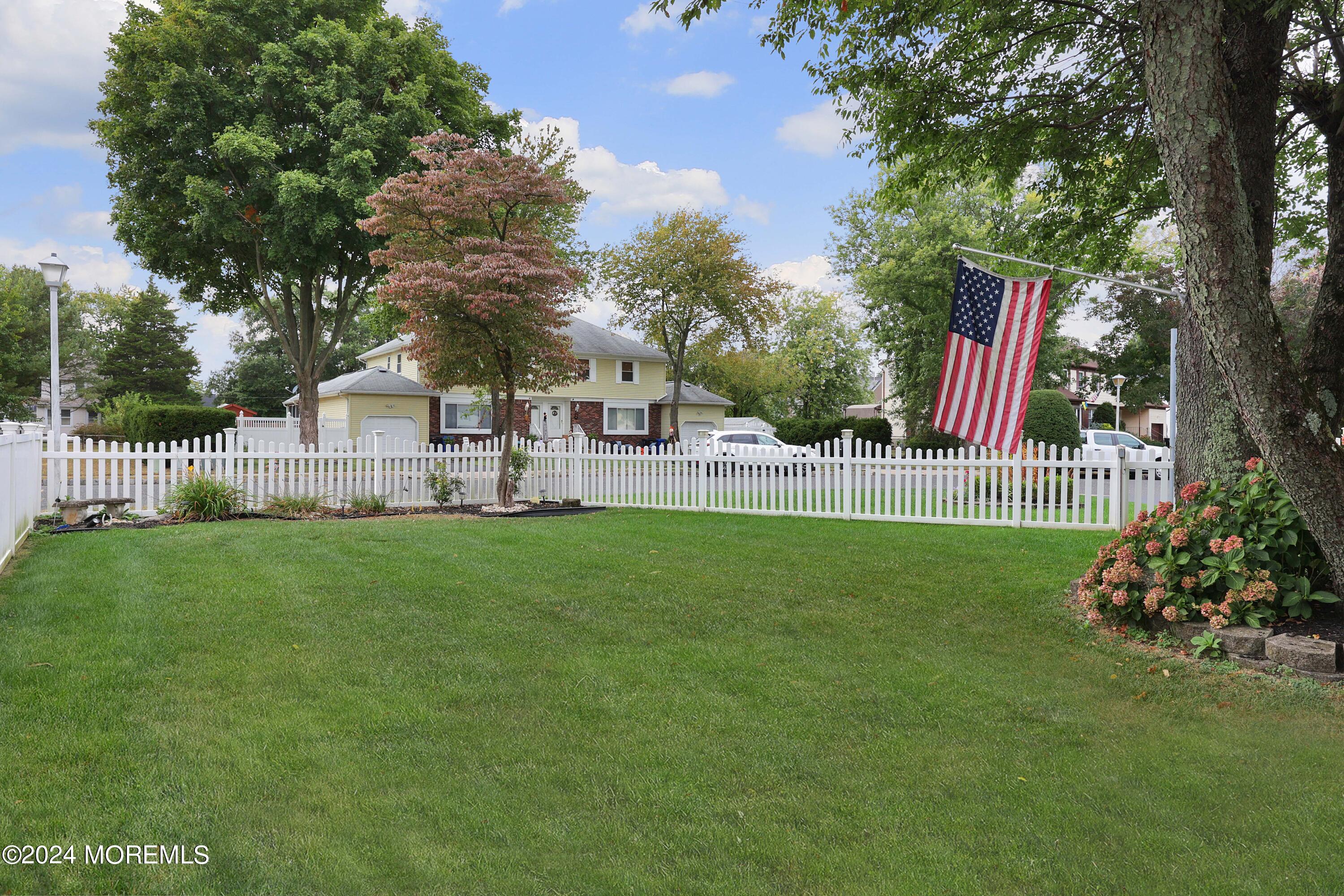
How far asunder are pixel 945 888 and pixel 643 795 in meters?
1.17

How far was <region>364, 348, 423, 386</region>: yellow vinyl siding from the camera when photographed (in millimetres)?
35109

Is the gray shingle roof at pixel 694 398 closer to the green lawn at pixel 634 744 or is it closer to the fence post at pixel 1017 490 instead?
the fence post at pixel 1017 490

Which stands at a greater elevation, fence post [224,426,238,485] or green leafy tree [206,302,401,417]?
green leafy tree [206,302,401,417]

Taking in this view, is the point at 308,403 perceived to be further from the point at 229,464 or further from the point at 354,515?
the point at 354,515

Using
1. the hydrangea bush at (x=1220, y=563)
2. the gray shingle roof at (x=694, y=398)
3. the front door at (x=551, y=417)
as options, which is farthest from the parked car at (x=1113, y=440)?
the hydrangea bush at (x=1220, y=563)

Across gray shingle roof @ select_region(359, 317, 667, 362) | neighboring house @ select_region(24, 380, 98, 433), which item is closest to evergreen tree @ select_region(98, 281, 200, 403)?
neighboring house @ select_region(24, 380, 98, 433)

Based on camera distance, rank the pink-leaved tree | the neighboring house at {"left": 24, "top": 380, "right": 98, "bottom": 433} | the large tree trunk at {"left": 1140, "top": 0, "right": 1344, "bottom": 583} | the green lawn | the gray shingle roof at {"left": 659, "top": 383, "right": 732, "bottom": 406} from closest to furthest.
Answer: the green lawn
the large tree trunk at {"left": 1140, "top": 0, "right": 1344, "bottom": 583}
the pink-leaved tree
the gray shingle roof at {"left": 659, "top": 383, "right": 732, "bottom": 406}
the neighboring house at {"left": 24, "top": 380, "right": 98, "bottom": 433}

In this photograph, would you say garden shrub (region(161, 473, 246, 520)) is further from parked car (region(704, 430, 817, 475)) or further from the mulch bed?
parked car (region(704, 430, 817, 475))

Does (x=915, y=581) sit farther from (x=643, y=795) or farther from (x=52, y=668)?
(x=52, y=668)

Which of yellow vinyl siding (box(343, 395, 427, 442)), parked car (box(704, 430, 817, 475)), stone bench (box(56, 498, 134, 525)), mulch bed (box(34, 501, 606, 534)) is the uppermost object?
yellow vinyl siding (box(343, 395, 427, 442))

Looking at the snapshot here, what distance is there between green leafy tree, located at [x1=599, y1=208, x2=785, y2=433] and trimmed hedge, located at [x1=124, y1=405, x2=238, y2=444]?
1449cm

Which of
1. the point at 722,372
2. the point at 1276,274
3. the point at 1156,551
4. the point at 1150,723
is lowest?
the point at 1150,723

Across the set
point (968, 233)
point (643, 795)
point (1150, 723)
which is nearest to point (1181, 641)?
point (1150, 723)

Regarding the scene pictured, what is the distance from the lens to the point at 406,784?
335cm
